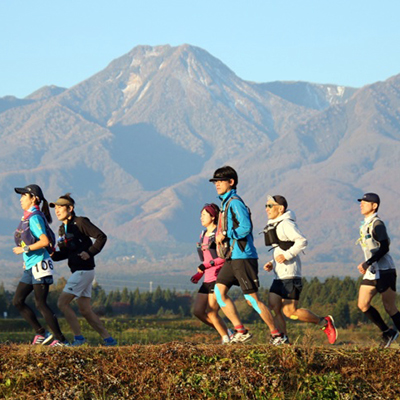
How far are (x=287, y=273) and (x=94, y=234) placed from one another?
286 cm

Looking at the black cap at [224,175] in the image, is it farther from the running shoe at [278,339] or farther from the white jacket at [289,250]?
the running shoe at [278,339]

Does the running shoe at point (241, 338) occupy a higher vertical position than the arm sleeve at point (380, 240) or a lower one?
lower

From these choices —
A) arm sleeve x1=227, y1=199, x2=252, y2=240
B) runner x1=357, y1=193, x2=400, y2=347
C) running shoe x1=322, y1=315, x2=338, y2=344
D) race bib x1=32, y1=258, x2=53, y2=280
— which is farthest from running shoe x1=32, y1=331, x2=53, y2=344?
runner x1=357, y1=193, x2=400, y2=347

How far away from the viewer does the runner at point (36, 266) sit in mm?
12945

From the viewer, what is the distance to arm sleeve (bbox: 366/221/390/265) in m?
13.7

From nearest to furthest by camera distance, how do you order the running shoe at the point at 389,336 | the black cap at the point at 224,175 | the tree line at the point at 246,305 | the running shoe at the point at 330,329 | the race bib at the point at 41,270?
the black cap at the point at 224,175, the race bib at the point at 41,270, the running shoe at the point at 330,329, the running shoe at the point at 389,336, the tree line at the point at 246,305

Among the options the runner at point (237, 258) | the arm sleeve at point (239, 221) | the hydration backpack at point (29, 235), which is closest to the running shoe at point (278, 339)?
the runner at point (237, 258)

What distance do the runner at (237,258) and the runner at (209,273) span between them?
0.59 metres

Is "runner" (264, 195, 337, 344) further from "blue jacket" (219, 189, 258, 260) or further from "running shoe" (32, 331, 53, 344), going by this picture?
"running shoe" (32, 331, 53, 344)

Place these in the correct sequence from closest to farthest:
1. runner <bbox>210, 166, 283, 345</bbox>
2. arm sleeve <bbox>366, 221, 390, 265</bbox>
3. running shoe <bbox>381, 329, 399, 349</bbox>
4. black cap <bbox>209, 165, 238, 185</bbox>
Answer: runner <bbox>210, 166, 283, 345</bbox>, black cap <bbox>209, 165, 238, 185</bbox>, running shoe <bbox>381, 329, 399, 349</bbox>, arm sleeve <bbox>366, 221, 390, 265</bbox>

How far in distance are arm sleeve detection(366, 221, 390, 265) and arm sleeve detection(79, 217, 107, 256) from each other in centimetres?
398

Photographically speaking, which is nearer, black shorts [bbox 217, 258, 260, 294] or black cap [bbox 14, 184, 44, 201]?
black shorts [bbox 217, 258, 260, 294]

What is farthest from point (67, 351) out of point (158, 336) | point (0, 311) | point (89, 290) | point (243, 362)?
point (0, 311)

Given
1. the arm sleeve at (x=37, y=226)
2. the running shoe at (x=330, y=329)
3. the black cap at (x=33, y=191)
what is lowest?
the running shoe at (x=330, y=329)
